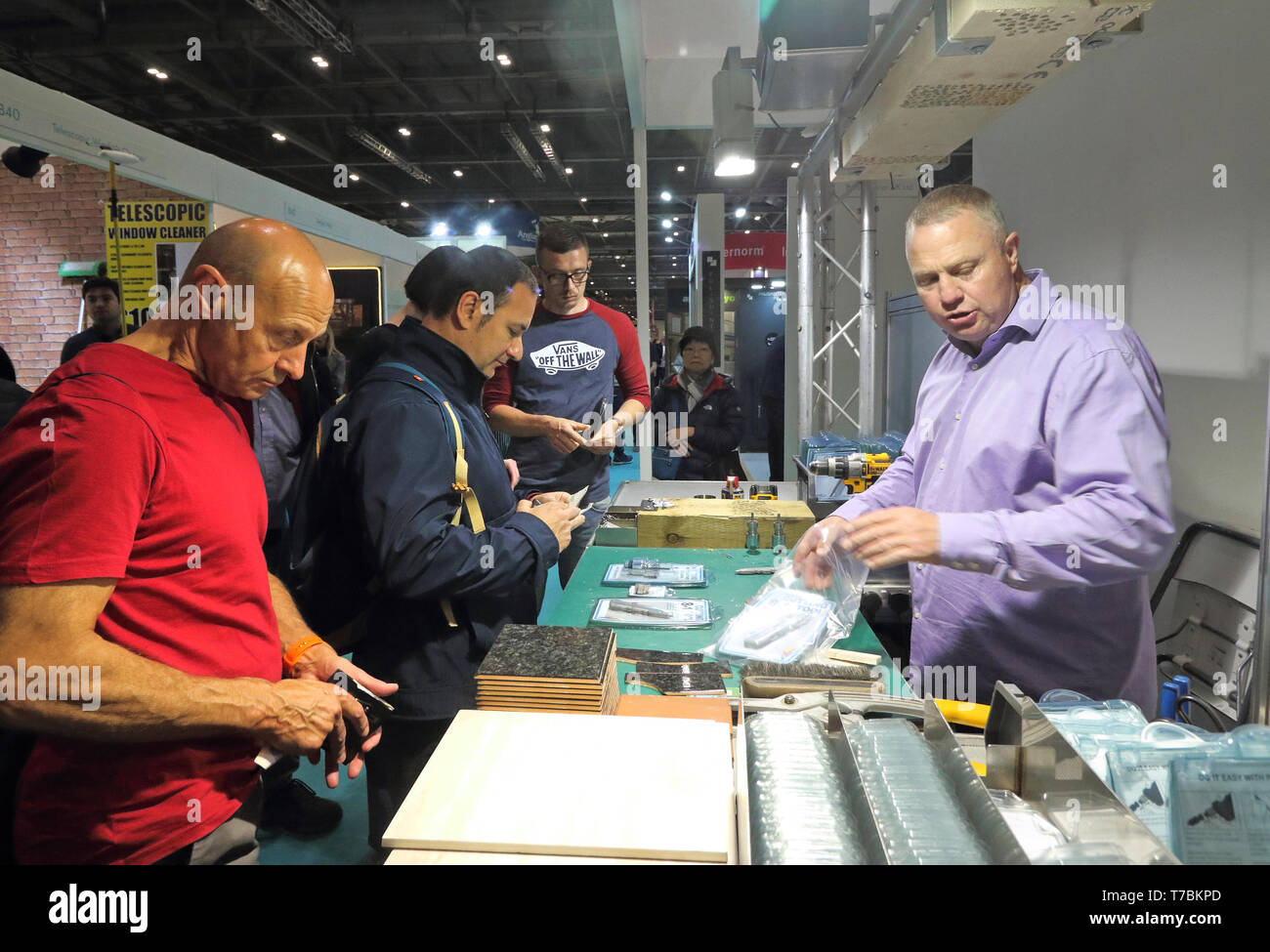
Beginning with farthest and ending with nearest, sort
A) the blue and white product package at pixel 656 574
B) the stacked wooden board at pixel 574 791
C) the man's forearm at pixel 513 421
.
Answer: the man's forearm at pixel 513 421
the blue and white product package at pixel 656 574
the stacked wooden board at pixel 574 791

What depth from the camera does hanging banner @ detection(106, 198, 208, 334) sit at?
544 centimetres

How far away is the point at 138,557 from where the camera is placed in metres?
1.13

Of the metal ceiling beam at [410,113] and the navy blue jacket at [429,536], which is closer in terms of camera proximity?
the navy blue jacket at [429,536]

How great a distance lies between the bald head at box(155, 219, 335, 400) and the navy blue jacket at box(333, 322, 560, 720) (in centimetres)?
38

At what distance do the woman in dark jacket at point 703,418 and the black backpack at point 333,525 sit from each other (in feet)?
11.3

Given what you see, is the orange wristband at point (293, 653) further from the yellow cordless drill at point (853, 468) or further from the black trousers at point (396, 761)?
the yellow cordless drill at point (853, 468)

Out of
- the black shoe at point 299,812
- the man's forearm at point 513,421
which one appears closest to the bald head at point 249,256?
the man's forearm at point 513,421

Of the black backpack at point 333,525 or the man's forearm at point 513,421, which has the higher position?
the man's forearm at point 513,421

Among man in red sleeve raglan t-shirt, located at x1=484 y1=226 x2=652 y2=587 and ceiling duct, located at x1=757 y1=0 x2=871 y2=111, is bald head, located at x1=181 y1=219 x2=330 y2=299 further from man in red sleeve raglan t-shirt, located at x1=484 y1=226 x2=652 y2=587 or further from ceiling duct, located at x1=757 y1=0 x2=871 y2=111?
ceiling duct, located at x1=757 y1=0 x2=871 y2=111

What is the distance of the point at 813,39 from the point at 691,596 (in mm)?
2918

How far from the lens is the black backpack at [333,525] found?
5.77ft

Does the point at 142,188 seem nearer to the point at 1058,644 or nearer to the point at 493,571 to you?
the point at 493,571
